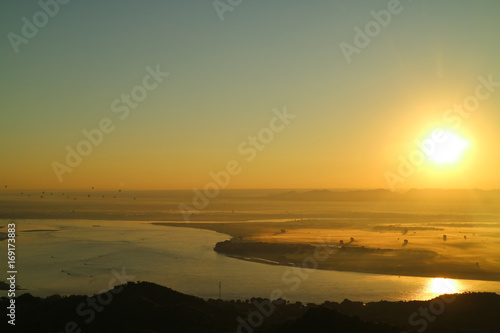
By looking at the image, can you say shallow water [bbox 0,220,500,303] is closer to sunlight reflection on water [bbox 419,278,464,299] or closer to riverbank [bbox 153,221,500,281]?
sunlight reflection on water [bbox 419,278,464,299]

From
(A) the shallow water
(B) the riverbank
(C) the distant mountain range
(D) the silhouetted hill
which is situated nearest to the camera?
(D) the silhouetted hill

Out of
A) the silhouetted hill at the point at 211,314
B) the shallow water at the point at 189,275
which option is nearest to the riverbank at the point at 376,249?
the shallow water at the point at 189,275

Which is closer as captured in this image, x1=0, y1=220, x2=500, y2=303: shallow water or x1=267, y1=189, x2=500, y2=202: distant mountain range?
x1=0, y1=220, x2=500, y2=303: shallow water

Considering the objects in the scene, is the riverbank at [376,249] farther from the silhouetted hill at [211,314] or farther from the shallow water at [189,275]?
the silhouetted hill at [211,314]

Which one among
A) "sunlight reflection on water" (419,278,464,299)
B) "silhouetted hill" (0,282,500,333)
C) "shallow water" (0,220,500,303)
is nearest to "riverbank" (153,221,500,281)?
"sunlight reflection on water" (419,278,464,299)

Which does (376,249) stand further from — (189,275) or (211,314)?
(211,314)

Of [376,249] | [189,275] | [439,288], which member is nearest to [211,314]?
[189,275]
